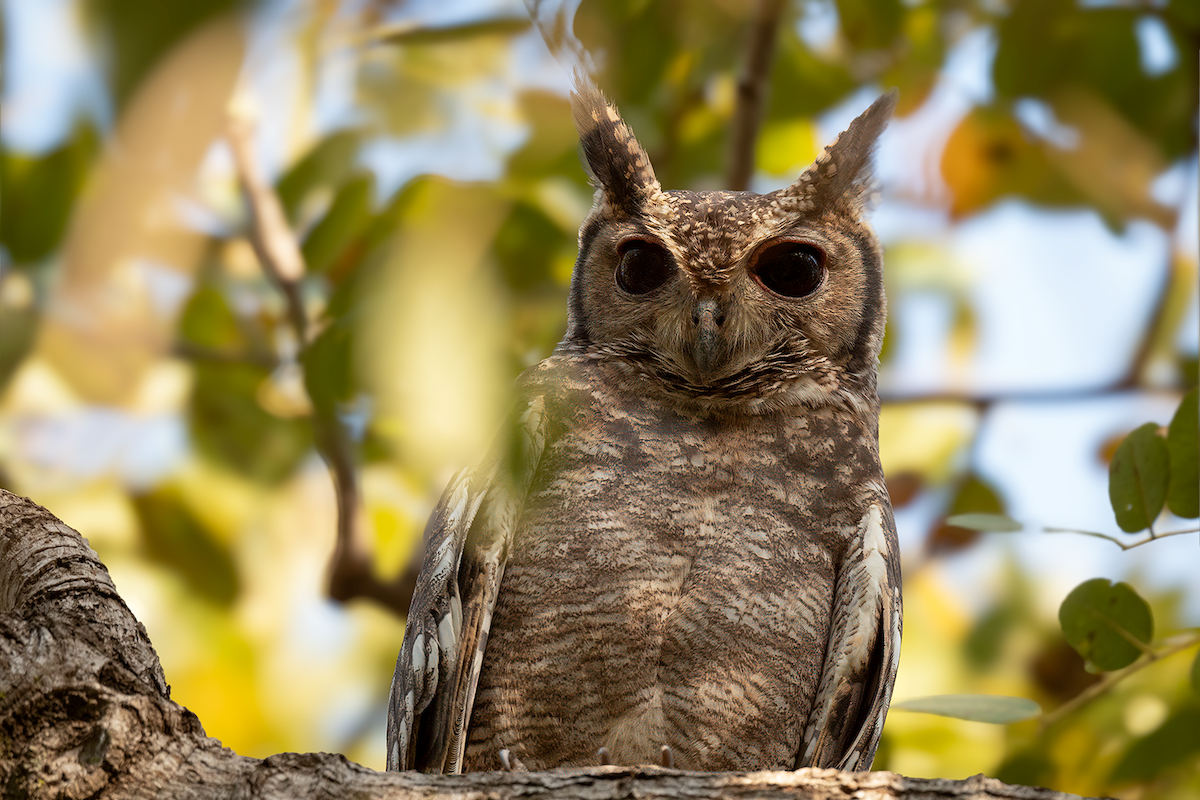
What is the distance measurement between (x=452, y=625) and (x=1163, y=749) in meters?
1.82

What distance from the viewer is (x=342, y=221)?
288cm

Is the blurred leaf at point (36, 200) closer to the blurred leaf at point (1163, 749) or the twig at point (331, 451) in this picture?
the twig at point (331, 451)

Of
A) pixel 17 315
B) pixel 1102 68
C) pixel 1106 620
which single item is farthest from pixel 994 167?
pixel 17 315

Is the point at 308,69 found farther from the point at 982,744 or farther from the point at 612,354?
the point at 982,744

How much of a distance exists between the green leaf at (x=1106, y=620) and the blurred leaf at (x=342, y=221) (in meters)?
1.93

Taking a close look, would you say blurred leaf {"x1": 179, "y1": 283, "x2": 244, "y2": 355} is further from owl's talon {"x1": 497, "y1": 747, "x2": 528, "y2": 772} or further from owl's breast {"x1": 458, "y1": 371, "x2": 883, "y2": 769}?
owl's talon {"x1": 497, "y1": 747, "x2": 528, "y2": 772}

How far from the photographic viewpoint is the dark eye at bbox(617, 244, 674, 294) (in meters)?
2.97

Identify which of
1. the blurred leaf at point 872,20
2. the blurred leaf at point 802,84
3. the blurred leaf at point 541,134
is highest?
the blurred leaf at point 802,84

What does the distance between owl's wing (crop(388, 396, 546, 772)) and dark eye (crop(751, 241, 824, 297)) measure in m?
0.84

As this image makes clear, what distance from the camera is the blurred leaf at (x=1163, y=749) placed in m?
2.68

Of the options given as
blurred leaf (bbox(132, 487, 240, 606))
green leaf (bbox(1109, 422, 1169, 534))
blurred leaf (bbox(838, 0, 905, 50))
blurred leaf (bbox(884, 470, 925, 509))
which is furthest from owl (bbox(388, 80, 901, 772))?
blurred leaf (bbox(884, 470, 925, 509))

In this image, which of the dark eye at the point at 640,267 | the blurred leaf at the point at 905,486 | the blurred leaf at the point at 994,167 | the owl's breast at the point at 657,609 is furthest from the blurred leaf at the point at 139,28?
the blurred leaf at the point at 905,486

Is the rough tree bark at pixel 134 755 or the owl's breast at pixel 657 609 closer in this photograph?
the rough tree bark at pixel 134 755

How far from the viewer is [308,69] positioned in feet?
5.78
